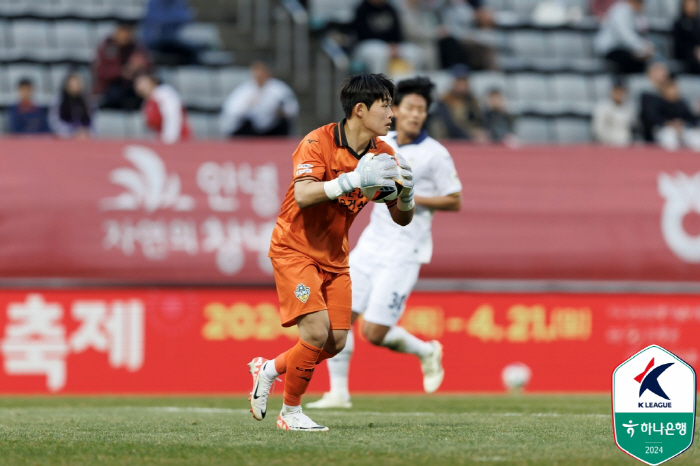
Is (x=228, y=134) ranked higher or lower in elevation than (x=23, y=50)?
lower

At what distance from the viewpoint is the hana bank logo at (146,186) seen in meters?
12.7

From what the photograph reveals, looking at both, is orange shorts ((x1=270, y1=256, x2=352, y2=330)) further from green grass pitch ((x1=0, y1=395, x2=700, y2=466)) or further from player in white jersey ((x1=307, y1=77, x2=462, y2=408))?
player in white jersey ((x1=307, y1=77, x2=462, y2=408))

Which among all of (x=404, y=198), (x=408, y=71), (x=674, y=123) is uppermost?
(x=408, y=71)

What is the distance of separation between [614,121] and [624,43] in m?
2.54

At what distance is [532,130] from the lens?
16.1m

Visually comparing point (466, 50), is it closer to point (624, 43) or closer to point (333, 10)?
point (333, 10)

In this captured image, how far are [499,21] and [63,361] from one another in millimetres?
9672

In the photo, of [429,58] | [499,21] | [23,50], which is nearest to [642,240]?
[429,58]

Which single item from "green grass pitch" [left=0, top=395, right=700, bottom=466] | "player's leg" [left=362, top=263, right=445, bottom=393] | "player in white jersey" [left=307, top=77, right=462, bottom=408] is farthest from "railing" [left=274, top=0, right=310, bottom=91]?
"green grass pitch" [left=0, top=395, right=700, bottom=466]

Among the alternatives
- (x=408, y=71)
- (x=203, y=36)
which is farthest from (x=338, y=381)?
(x=203, y=36)

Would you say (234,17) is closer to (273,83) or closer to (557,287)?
(273,83)

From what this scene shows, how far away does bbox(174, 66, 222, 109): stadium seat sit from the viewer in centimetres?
1581

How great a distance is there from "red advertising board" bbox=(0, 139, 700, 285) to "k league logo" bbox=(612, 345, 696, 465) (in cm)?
798

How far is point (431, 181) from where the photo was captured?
29.7ft
